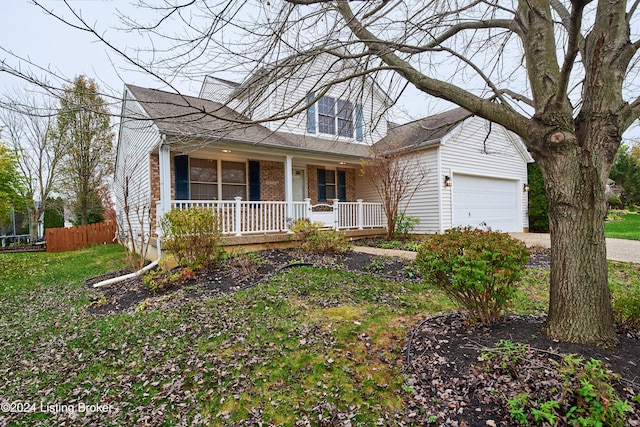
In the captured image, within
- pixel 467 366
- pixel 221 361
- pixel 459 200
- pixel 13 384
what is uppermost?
pixel 459 200

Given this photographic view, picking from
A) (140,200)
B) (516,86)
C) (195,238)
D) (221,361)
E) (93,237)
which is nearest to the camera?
(221,361)

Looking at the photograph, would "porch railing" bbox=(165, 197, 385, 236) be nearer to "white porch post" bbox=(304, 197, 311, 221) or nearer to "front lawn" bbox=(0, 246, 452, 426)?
"white porch post" bbox=(304, 197, 311, 221)

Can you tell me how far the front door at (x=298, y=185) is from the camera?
11.9 m

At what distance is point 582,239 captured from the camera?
264 centimetres

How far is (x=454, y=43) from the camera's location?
16.8 ft

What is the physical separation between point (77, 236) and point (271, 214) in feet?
36.3

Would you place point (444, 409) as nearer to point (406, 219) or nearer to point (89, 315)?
point (89, 315)

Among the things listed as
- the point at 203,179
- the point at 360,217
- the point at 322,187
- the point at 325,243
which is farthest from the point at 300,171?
the point at 325,243

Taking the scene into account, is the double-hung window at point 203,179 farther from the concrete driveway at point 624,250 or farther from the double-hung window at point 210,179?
the concrete driveway at point 624,250

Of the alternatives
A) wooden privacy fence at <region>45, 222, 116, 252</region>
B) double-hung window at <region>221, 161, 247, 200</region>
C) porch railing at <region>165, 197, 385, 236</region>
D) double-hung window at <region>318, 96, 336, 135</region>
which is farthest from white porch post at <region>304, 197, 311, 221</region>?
wooden privacy fence at <region>45, 222, 116, 252</region>

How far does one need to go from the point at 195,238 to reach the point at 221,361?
3.71 metres

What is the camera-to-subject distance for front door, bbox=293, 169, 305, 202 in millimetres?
11938

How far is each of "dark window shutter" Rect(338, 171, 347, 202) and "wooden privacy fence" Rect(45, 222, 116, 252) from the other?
38.0 feet

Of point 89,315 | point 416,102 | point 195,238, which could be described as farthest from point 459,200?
point 89,315
